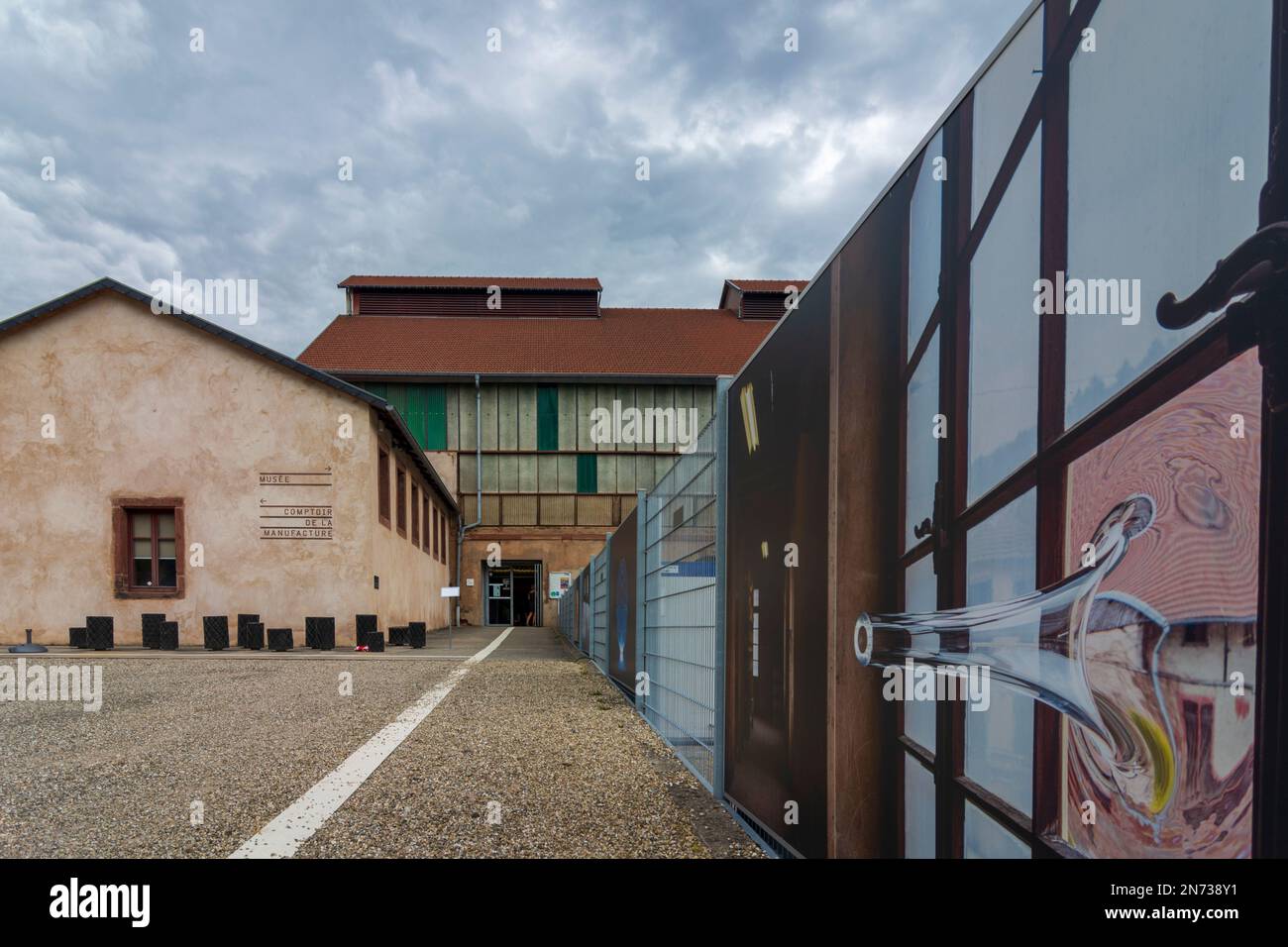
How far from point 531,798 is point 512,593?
34.8 metres

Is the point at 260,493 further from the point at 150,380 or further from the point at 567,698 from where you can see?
the point at 567,698

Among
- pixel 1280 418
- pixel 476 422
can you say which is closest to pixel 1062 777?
pixel 1280 418

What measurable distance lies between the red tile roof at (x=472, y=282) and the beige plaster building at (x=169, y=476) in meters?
24.0

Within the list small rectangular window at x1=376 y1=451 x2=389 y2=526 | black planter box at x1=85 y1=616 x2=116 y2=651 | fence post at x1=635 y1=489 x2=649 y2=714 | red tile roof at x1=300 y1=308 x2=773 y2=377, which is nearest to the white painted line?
fence post at x1=635 y1=489 x2=649 y2=714

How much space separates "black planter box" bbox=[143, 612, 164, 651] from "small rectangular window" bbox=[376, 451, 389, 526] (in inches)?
212

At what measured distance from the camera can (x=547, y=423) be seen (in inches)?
1430

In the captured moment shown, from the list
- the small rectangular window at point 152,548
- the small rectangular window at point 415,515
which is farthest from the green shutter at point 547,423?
the small rectangular window at point 152,548

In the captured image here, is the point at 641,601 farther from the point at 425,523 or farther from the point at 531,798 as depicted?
the point at 425,523

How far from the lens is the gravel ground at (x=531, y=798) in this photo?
155 inches

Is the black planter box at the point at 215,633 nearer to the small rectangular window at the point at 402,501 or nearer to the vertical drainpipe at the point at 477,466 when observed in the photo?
the small rectangular window at the point at 402,501

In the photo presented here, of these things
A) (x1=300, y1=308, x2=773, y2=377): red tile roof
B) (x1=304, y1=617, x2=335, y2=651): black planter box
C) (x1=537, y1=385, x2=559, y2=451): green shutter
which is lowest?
(x1=304, y1=617, x2=335, y2=651): black planter box

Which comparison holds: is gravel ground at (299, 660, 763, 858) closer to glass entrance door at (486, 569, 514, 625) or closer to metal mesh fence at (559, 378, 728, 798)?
metal mesh fence at (559, 378, 728, 798)

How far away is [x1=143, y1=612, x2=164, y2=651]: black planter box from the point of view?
17.8 meters

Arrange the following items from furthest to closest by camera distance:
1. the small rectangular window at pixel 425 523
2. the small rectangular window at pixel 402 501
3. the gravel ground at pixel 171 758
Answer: the small rectangular window at pixel 425 523 < the small rectangular window at pixel 402 501 < the gravel ground at pixel 171 758
